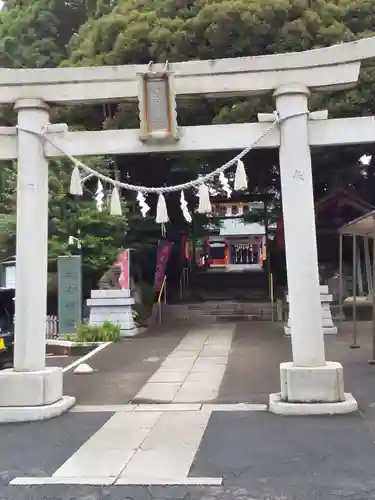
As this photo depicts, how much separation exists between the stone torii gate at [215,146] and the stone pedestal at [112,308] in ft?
25.7

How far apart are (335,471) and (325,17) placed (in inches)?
585

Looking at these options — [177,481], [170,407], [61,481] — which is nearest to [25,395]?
[170,407]

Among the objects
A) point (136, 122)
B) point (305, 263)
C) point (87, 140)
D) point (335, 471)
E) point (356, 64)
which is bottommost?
point (335, 471)

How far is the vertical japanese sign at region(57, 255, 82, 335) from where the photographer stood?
15.0 m

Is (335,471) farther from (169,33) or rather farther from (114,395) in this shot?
(169,33)

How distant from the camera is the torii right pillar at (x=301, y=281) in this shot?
6.85 metres

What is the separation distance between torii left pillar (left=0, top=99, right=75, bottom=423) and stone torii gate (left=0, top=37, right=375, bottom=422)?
0.04 feet

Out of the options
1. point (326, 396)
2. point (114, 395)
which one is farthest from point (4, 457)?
point (326, 396)

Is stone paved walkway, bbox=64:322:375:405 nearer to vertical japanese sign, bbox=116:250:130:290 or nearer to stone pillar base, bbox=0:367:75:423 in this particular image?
stone pillar base, bbox=0:367:75:423

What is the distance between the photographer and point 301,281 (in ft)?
23.0

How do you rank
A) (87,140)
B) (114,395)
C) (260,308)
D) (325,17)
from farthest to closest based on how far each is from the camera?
(260,308) → (325,17) → (114,395) → (87,140)

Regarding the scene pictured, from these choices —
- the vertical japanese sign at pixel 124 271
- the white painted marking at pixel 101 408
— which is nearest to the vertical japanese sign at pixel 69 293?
the vertical japanese sign at pixel 124 271

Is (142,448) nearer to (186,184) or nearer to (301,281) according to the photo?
(301,281)

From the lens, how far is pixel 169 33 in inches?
667
